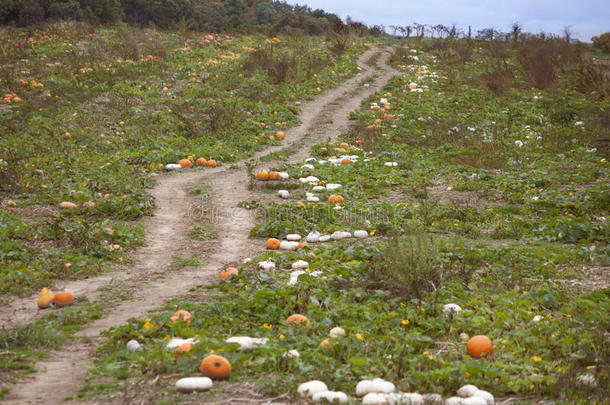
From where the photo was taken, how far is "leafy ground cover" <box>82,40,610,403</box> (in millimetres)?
4027

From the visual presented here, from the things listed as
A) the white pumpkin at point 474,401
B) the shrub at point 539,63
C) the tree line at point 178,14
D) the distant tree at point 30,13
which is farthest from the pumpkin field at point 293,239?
the tree line at point 178,14

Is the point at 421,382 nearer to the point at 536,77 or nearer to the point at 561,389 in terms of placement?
the point at 561,389

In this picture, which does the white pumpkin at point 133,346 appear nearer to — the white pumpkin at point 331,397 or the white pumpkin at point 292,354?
the white pumpkin at point 292,354

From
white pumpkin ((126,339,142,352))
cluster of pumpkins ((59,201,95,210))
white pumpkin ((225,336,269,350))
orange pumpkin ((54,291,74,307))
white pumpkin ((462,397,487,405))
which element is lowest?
orange pumpkin ((54,291,74,307))

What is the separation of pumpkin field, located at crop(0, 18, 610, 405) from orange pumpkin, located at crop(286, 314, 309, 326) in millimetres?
46

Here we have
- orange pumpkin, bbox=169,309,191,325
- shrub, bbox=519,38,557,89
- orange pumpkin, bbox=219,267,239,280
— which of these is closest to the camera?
orange pumpkin, bbox=169,309,191,325

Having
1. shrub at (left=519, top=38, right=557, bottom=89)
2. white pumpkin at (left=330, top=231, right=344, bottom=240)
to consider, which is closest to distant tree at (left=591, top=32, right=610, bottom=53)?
shrub at (left=519, top=38, right=557, bottom=89)

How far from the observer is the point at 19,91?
1547 centimetres

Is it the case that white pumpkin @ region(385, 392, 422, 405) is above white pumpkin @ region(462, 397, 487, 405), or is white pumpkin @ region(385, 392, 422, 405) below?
below

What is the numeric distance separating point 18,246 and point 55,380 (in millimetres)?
3564

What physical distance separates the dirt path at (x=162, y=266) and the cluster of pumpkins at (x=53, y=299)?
0.13 metres

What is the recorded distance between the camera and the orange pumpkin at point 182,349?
4168mm

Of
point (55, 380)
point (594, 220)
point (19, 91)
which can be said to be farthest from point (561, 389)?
point (19, 91)

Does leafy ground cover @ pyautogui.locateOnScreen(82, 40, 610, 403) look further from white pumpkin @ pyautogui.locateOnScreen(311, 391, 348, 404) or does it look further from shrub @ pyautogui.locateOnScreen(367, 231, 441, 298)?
white pumpkin @ pyautogui.locateOnScreen(311, 391, 348, 404)
